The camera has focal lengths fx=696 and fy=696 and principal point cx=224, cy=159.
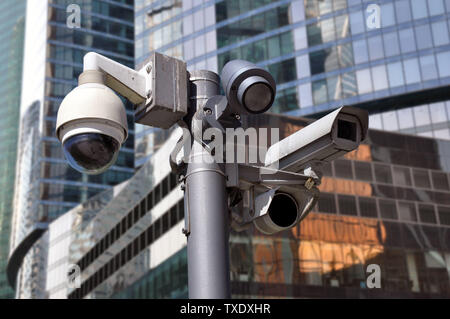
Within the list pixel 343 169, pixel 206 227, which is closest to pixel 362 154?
pixel 343 169

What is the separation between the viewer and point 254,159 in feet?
16.8

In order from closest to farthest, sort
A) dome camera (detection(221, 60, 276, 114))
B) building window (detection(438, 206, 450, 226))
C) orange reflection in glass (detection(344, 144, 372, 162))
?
dome camera (detection(221, 60, 276, 114)) < orange reflection in glass (detection(344, 144, 372, 162)) < building window (detection(438, 206, 450, 226))

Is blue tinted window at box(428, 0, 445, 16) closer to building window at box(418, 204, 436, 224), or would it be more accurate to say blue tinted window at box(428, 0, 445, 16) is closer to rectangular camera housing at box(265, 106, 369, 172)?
building window at box(418, 204, 436, 224)

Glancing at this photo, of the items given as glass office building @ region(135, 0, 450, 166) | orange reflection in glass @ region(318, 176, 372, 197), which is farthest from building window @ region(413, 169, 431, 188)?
glass office building @ region(135, 0, 450, 166)

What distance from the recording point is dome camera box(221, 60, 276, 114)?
4.51 m

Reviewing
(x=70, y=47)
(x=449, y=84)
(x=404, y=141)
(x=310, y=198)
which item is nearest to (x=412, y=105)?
(x=449, y=84)

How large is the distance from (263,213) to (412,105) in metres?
74.7

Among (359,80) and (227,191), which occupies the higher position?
(359,80)

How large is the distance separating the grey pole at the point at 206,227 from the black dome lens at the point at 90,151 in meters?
0.59

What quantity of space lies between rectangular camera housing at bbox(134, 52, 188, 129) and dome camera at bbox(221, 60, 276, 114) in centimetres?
42

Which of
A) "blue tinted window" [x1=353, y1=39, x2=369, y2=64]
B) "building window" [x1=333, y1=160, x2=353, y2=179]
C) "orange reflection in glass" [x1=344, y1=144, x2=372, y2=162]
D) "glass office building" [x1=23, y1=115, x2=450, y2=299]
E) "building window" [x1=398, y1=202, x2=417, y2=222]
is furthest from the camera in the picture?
"blue tinted window" [x1=353, y1=39, x2=369, y2=64]

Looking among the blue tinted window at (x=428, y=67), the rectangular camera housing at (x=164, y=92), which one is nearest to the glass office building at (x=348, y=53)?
the blue tinted window at (x=428, y=67)
